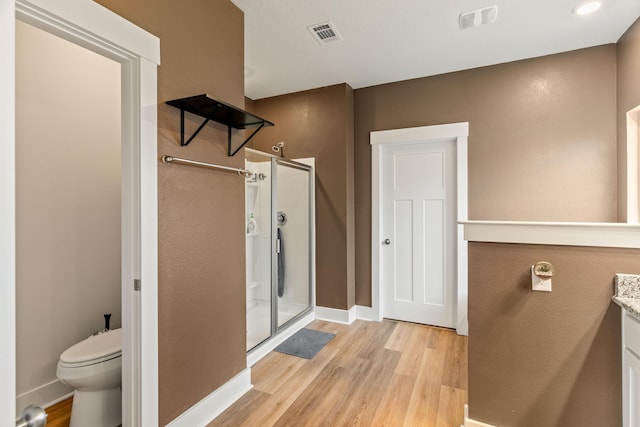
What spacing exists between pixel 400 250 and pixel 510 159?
1405 mm

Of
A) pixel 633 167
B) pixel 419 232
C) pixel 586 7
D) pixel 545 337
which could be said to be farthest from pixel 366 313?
pixel 586 7

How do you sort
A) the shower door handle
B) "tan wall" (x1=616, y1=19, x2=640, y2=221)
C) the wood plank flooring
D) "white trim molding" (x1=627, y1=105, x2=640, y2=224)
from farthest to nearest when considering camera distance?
"white trim molding" (x1=627, y1=105, x2=640, y2=224)
"tan wall" (x1=616, y1=19, x2=640, y2=221)
the wood plank flooring
the shower door handle

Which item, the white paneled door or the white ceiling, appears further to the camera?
the white paneled door

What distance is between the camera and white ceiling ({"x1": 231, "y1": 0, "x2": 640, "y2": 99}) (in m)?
2.23

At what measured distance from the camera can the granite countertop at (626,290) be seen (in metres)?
1.43

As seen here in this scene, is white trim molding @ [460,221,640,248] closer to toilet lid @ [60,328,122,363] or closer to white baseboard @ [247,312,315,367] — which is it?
white baseboard @ [247,312,315,367]

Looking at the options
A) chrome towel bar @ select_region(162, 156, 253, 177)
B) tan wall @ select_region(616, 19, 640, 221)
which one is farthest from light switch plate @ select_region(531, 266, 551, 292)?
chrome towel bar @ select_region(162, 156, 253, 177)

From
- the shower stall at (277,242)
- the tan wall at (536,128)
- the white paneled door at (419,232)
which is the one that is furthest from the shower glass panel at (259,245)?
the tan wall at (536,128)

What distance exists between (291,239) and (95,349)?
6.47 feet

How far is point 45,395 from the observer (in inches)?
84.0

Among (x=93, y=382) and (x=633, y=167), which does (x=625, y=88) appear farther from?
(x=93, y=382)

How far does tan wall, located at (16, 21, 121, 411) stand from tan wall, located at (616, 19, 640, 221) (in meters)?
3.98

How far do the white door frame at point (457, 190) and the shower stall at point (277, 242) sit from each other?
0.70 meters

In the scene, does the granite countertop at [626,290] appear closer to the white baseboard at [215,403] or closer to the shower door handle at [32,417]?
the shower door handle at [32,417]
